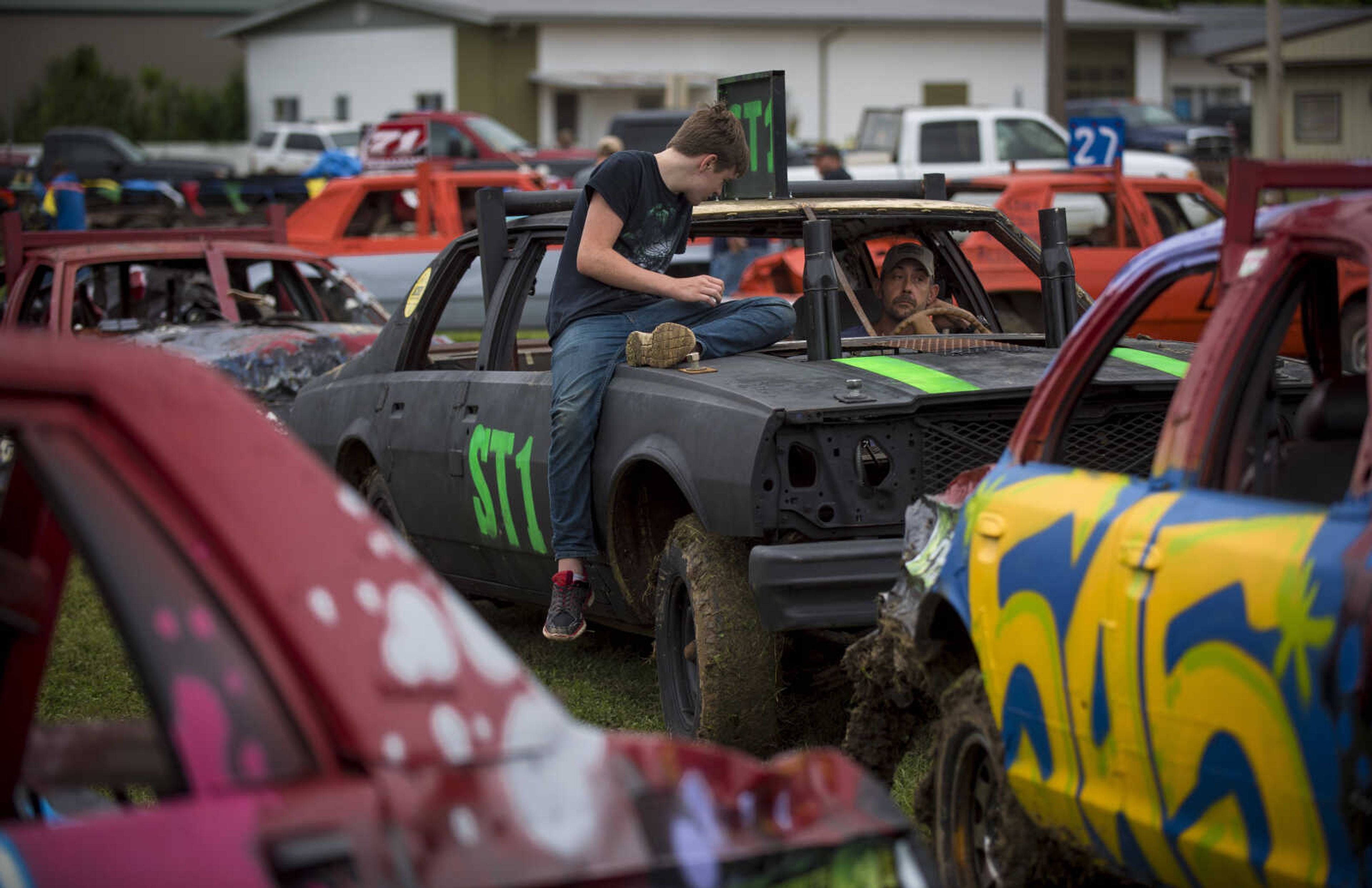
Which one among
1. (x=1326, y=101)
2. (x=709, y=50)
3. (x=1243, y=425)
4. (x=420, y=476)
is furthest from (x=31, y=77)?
(x=1243, y=425)

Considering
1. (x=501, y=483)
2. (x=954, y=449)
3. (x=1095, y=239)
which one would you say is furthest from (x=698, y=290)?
(x=1095, y=239)

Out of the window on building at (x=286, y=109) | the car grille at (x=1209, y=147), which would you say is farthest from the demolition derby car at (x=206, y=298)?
the window on building at (x=286, y=109)

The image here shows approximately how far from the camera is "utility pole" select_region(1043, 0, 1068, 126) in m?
26.5

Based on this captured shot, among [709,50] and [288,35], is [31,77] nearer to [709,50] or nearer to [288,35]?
[288,35]

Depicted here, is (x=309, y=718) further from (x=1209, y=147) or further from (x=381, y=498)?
(x=1209, y=147)

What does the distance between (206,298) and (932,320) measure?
7.00m

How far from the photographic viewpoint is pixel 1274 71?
28.2m

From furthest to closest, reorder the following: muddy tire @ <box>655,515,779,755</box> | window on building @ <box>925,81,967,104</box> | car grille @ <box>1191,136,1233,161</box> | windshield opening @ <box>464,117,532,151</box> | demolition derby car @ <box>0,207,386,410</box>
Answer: window on building @ <box>925,81,967,104</box>
car grille @ <box>1191,136,1233,161</box>
windshield opening @ <box>464,117,532,151</box>
demolition derby car @ <box>0,207,386,410</box>
muddy tire @ <box>655,515,779,755</box>

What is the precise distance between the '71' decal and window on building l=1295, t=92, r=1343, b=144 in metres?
44.7

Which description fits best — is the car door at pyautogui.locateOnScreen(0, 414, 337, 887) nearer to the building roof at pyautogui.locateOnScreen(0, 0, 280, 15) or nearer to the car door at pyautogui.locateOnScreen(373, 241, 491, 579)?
the car door at pyautogui.locateOnScreen(373, 241, 491, 579)

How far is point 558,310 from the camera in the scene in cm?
650

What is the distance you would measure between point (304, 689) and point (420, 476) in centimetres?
543

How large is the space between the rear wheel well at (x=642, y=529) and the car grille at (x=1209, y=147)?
3485 cm

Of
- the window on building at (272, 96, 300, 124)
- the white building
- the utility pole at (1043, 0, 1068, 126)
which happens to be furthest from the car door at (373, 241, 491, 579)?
the window on building at (272, 96, 300, 124)
